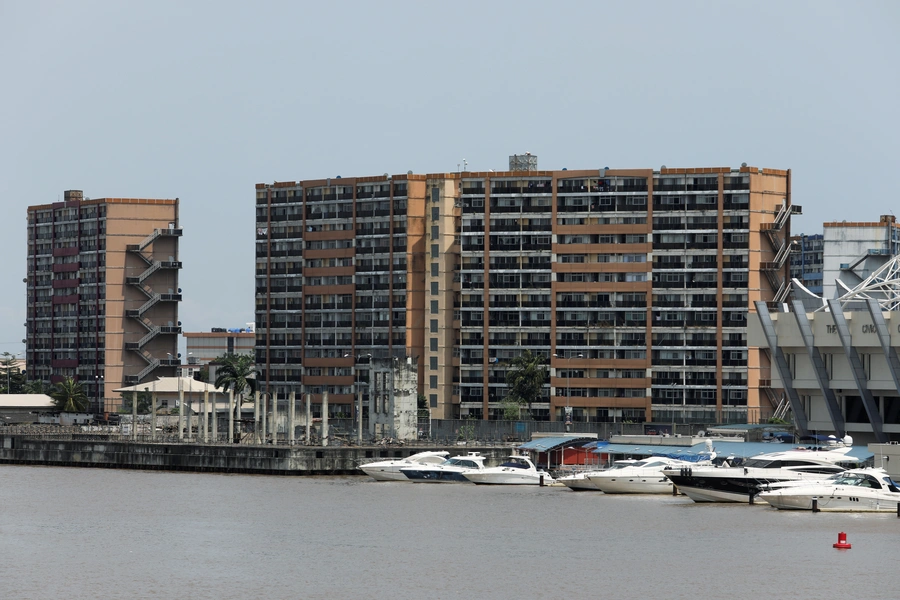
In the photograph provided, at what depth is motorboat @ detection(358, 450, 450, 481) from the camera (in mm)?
131625

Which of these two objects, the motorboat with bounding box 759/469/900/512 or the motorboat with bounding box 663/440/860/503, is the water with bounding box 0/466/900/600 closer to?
the motorboat with bounding box 759/469/900/512

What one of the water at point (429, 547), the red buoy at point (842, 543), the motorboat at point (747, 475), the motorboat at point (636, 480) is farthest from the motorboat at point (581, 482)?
the red buoy at point (842, 543)

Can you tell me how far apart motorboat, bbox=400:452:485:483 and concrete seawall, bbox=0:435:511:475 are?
12116 mm

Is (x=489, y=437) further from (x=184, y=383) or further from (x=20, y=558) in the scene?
(x=20, y=558)

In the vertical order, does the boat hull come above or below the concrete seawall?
above

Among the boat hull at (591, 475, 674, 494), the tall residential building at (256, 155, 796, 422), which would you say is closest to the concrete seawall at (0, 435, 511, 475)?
the boat hull at (591, 475, 674, 494)

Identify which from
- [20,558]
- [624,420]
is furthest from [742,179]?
[20,558]

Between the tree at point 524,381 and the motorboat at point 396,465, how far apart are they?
5495 cm

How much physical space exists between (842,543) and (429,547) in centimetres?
2153

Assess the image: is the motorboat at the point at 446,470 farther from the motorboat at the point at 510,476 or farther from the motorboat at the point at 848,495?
the motorboat at the point at 848,495

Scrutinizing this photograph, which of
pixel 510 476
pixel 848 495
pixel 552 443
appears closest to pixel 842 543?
pixel 848 495

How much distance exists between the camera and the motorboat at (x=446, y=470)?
128 m

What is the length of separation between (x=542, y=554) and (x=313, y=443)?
253ft

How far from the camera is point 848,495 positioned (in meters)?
95.8
